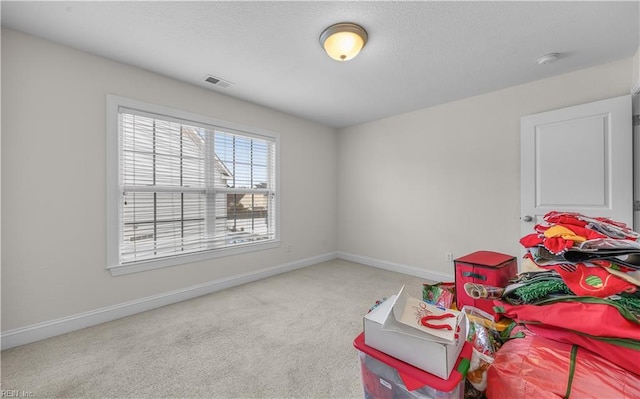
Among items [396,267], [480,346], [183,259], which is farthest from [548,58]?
[183,259]

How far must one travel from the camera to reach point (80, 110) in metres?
2.21

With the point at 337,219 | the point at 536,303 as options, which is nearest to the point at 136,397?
the point at 536,303

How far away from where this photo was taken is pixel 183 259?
Result: 9.32ft

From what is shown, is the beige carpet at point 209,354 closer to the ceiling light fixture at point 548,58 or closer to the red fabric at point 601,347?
the red fabric at point 601,347

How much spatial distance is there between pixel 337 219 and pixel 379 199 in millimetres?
963

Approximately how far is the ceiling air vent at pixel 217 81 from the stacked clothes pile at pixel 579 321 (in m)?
3.03

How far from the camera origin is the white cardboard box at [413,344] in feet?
2.34

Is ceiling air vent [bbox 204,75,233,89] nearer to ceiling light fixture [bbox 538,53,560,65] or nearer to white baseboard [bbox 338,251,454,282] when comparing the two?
ceiling light fixture [bbox 538,53,560,65]

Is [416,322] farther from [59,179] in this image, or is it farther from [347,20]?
[59,179]

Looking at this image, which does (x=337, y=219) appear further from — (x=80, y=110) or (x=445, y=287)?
(x=80, y=110)

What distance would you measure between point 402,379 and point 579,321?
1.78 ft

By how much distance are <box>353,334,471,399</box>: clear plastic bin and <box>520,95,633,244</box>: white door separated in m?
2.59

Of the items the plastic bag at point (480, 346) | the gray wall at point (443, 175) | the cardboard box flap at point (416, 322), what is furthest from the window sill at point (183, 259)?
the plastic bag at point (480, 346)

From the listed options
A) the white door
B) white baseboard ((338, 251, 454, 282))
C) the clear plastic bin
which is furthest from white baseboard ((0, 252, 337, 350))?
the white door
